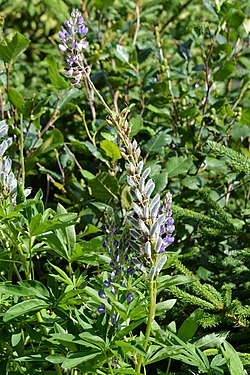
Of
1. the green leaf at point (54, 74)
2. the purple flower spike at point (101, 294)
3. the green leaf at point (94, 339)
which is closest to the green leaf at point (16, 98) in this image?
the green leaf at point (54, 74)

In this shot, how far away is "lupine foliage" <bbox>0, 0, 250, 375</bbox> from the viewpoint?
1.33 meters

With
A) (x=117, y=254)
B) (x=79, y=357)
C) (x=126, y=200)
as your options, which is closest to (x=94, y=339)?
(x=79, y=357)

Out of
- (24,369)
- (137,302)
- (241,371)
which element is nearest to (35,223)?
(137,302)

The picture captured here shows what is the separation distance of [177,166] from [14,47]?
65 cm

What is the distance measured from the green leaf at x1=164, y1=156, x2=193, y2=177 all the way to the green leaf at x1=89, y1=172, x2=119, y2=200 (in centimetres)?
27

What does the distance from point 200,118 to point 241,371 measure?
1.34 metres

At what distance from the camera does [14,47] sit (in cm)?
207

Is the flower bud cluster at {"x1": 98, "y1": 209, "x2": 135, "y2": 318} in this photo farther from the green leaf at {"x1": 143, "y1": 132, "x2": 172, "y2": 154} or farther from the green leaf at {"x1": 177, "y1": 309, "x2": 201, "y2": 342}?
the green leaf at {"x1": 143, "y1": 132, "x2": 172, "y2": 154}

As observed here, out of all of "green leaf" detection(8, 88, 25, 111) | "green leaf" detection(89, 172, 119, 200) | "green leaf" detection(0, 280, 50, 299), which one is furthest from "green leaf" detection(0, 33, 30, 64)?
"green leaf" detection(0, 280, 50, 299)

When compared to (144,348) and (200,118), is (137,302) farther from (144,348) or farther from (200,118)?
(200,118)

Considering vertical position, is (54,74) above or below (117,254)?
above

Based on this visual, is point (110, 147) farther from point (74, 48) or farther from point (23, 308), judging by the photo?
point (23, 308)

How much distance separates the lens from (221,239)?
7.30 ft

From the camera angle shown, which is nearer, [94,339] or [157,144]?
[94,339]
